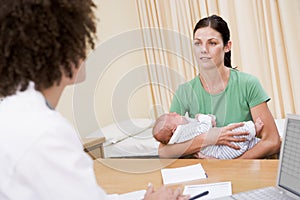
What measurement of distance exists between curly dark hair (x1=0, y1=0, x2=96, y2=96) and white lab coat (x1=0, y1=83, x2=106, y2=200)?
8cm

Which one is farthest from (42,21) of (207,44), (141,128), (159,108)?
(159,108)

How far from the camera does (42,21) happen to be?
0.68 m

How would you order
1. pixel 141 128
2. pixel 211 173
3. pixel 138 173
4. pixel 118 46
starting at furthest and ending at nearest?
pixel 141 128
pixel 118 46
pixel 138 173
pixel 211 173

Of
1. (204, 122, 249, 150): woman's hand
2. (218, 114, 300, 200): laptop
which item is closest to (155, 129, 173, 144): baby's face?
(204, 122, 249, 150): woman's hand

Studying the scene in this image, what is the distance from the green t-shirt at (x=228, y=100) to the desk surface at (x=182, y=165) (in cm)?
29

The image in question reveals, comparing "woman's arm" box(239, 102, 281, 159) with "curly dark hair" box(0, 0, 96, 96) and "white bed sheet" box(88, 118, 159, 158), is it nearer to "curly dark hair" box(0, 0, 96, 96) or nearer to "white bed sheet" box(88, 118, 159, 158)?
"white bed sheet" box(88, 118, 159, 158)

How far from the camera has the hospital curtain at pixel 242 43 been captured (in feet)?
8.45

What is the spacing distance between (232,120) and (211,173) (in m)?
0.41


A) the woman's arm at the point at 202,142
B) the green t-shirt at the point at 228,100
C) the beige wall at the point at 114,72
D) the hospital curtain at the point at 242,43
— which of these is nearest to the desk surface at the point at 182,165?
the woman's arm at the point at 202,142

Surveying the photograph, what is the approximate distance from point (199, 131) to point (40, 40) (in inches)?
41.6

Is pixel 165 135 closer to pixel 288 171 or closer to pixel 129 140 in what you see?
pixel 288 171

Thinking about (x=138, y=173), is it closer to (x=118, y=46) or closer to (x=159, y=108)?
(x=118, y=46)

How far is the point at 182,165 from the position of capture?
1.50 m

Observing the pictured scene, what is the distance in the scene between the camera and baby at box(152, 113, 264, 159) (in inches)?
61.6
